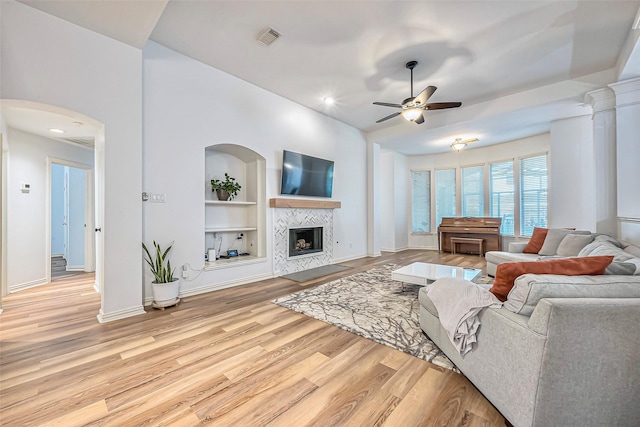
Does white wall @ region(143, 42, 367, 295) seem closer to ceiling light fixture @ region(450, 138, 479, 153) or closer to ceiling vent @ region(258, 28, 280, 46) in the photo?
ceiling vent @ region(258, 28, 280, 46)

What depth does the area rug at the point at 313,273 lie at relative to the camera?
4.35 meters

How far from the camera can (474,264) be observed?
560cm

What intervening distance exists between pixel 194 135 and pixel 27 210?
3011 millimetres

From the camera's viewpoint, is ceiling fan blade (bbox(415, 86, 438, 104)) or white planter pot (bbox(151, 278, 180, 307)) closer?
white planter pot (bbox(151, 278, 180, 307))

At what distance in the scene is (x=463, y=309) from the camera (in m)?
1.65

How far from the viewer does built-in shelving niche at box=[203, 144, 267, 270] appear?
13.7 feet

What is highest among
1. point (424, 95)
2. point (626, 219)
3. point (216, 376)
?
point (424, 95)

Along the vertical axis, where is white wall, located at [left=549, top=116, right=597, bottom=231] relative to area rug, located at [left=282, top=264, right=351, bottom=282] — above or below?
above

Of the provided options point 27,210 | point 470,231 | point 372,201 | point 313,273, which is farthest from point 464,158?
point 27,210

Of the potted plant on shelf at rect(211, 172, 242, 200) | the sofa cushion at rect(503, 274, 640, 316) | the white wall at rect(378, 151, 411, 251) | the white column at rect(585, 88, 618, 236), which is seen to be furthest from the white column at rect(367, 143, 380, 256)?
the sofa cushion at rect(503, 274, 640, 316)

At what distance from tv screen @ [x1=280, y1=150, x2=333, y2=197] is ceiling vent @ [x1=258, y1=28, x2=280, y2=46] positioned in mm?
1752

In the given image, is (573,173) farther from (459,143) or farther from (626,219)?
(459,143)

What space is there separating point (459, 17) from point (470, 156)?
17.8 feet

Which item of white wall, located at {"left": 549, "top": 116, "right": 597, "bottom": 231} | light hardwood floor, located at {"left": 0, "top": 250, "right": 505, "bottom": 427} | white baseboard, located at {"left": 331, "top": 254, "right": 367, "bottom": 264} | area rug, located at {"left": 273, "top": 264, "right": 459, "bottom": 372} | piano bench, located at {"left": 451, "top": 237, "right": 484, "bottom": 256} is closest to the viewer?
light hardwood floor, located at {"left": 0, "top": 250, "right": 505, "bottom": 427}
